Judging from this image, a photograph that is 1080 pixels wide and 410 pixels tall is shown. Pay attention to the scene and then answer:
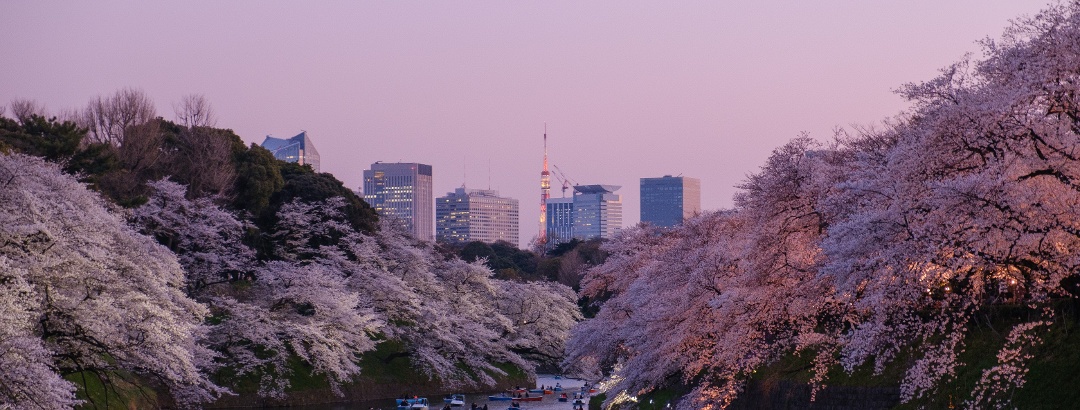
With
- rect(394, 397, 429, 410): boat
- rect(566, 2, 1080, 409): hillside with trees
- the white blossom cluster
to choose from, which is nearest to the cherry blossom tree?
the white blossom cluster

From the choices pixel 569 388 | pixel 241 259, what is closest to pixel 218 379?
pixel 241 259

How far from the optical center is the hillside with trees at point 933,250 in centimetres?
1587

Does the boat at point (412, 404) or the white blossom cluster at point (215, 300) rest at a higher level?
the white blossom cluster at point (215, 300)

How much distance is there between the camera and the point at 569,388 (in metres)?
72.4

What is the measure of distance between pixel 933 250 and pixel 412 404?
35.1m

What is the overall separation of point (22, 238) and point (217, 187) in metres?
30.0

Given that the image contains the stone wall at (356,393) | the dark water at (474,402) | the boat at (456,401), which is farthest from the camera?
the boat at (456,401)

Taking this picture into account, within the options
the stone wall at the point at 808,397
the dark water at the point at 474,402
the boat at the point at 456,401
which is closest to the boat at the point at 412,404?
the dark water at the point at 474,402

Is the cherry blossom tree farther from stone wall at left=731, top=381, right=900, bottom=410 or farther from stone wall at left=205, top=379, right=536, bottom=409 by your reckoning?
stone wall at left=731, top=381, right=900, bottom=410

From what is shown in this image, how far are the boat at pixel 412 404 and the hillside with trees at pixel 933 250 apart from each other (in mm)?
17140

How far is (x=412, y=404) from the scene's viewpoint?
48406 millimetres

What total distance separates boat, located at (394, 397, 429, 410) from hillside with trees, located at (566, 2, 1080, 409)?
17.1 meters

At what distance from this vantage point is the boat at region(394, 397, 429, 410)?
47062mm

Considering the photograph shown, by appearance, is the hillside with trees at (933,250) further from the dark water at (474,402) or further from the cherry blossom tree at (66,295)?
the dark water at (474,402)
